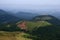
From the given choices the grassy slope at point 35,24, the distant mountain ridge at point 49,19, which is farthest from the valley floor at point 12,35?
the distant mountain ridge at point 49,19

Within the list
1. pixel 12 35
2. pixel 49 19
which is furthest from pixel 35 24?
pixel 12 35

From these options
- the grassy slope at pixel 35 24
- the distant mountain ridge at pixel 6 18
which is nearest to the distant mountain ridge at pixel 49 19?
the grassy slope at pixel 35 24

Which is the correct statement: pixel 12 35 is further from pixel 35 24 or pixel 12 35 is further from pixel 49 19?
pixel 49 19

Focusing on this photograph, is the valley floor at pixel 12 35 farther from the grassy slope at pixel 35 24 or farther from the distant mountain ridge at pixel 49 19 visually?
the distant mountain ridge at pixel 49 19

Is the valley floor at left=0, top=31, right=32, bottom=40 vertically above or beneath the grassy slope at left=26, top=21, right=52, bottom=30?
beneath

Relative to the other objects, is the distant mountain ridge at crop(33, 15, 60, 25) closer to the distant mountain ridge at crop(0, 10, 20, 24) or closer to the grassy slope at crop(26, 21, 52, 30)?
the grassy slope at crop(26, 21, 52, 30)

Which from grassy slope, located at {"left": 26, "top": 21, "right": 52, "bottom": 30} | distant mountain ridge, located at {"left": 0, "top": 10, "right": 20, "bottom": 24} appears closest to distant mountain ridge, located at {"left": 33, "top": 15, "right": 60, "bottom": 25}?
grassy slope, located at {"left": 26, "top": 21, "right": 52, "bottom": 30}

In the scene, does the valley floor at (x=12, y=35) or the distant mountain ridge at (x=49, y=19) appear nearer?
the valley floor at (x=12, y=35)

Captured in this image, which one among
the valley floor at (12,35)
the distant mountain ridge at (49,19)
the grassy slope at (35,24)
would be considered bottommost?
the valley floor at (12,35)

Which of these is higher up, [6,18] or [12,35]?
[6,18]

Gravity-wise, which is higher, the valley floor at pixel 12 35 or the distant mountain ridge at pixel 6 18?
the distant mountain ridge at pixel 6 18

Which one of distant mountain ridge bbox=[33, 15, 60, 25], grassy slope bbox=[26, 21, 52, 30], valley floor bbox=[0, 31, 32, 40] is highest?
distant mountain ridge bbox=[33, 15, 60, 25]

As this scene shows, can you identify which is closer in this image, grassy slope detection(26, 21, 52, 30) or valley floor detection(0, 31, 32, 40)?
valley floor detection(0, 31, 32, 40)
